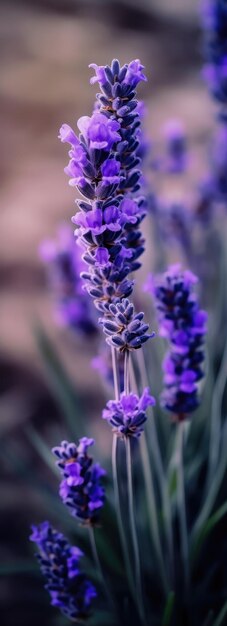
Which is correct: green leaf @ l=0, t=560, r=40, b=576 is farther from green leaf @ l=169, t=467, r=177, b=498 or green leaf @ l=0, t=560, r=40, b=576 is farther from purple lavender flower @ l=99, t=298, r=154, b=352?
purple lavender flower @ l=99, t=298, r=154, b=352

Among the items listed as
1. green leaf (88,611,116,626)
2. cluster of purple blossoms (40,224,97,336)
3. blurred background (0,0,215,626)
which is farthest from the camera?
blurred background (0,0,215,626)

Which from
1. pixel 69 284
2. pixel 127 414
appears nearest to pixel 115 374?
pixel 127 414

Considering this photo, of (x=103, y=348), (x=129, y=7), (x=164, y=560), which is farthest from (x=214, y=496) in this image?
(x=129, y=7)

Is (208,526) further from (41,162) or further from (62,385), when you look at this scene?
(41,162)

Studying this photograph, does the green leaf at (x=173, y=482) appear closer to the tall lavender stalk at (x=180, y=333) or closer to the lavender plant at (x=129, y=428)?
the lavender plant at (x=129, y=428)

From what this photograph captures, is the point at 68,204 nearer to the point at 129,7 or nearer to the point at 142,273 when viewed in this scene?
the point at 142,273

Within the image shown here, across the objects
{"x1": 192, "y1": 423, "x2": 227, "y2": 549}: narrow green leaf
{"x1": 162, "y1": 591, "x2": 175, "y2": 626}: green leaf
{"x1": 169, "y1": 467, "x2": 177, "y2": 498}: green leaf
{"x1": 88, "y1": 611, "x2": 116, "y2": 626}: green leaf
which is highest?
{"x1": 169, "y1": 467, "x2": 177, "y2": 498}: green leaf

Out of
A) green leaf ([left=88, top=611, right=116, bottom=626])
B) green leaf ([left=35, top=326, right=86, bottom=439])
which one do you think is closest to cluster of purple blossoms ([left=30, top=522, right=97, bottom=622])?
green leaf ([left=88, top=611, right=116, bottom=626])
